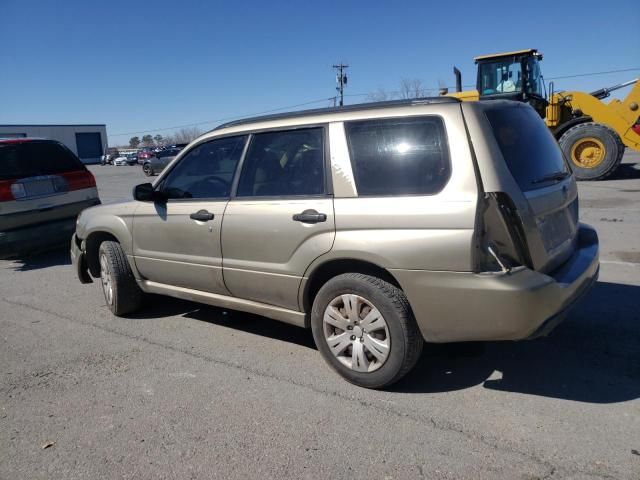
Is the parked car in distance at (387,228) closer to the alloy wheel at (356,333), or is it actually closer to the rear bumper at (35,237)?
the alloy wheel at (356,333)

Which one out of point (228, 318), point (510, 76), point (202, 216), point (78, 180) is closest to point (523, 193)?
point (202, 216)

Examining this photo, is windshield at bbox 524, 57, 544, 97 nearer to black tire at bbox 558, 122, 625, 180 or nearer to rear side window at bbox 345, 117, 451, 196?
black tire at bbox 558, 122, 625, 180

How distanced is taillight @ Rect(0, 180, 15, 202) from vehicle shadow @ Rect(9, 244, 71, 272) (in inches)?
35.2

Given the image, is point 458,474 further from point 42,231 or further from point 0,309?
point 42,231

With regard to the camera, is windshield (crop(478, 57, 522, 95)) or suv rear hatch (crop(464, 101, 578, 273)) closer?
suv rear hatch (crop(464, 101, 578, 273))

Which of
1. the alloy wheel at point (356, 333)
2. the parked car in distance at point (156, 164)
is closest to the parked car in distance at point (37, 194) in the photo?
the alloy wheel at point (356, 333)

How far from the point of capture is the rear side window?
3078 mm

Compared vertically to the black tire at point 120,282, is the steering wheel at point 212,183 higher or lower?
higher

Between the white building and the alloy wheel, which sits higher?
the white building

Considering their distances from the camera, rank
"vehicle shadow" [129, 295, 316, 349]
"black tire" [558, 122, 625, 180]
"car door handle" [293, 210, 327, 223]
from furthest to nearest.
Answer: "black tire" [558, 122, 625, 180]
"vehicle shadow" [129, 295, 316, 349]
"car door handle" [293, 210, 327, 223]

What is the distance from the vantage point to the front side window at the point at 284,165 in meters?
3.63

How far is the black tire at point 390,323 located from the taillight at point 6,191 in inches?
227

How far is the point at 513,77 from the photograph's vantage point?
14.9 metres

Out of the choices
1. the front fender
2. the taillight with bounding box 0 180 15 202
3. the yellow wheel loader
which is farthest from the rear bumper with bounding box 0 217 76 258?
the yellow wheel loader
